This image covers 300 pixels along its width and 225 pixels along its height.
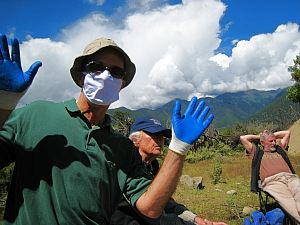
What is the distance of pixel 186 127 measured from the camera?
1801 millimetres

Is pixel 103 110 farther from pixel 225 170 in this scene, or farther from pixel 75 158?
pixel 225 170

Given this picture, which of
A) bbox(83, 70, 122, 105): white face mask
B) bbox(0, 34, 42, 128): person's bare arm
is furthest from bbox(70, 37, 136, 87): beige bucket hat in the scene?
bbox(0, 34, 42, 128): person's bare arm

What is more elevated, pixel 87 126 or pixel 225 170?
pixel 87 126

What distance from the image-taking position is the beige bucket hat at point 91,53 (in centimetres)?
202

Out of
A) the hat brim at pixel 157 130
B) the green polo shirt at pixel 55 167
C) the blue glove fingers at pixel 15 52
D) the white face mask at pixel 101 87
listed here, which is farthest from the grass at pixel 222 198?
the blue glove fingers at pixel 15 52

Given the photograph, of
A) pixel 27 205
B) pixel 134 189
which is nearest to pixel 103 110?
pixel 134 189

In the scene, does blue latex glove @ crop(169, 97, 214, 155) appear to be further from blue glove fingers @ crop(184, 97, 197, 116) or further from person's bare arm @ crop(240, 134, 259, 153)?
person's bare arm @ crop(240, 134, 259, 153)

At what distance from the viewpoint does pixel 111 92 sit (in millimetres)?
2102

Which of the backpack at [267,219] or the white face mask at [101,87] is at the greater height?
the white face mask at [101,87]

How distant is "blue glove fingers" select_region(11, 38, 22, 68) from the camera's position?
1502 mm

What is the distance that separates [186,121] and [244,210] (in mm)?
5941

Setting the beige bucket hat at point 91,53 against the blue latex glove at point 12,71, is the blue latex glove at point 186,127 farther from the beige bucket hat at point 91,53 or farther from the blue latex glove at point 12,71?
the blue latex glove at point 12,71


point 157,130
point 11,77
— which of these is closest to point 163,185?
point 11,77

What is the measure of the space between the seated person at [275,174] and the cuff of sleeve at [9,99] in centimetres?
516
